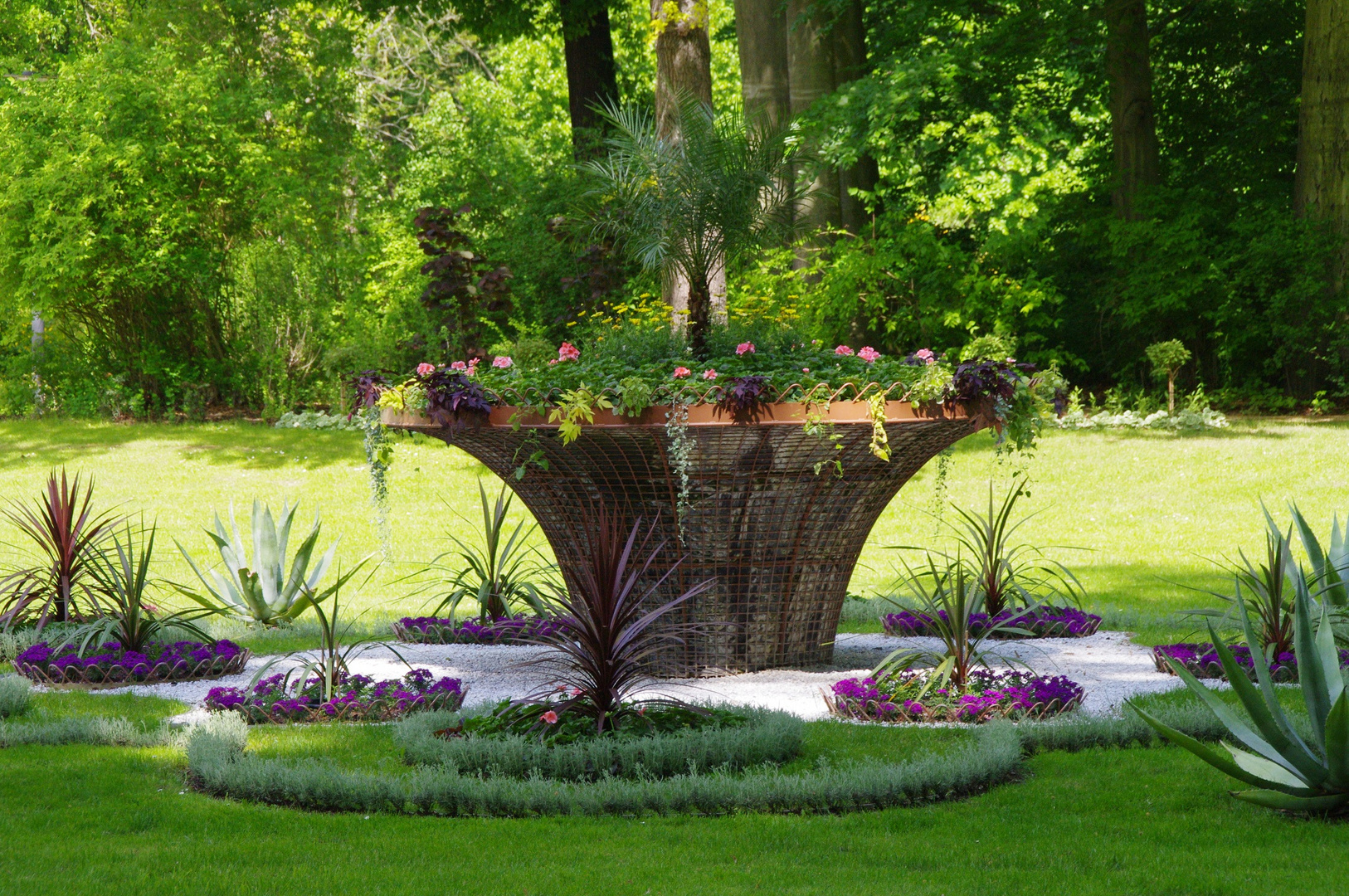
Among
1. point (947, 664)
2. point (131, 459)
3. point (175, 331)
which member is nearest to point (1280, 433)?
point (947, 664)

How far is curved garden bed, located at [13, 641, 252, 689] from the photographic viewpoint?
228 inches

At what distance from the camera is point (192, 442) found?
14852 mm

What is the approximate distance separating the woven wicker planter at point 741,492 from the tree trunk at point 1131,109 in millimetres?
11738

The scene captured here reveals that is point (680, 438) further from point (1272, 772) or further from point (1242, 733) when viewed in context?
point (1272, 772)

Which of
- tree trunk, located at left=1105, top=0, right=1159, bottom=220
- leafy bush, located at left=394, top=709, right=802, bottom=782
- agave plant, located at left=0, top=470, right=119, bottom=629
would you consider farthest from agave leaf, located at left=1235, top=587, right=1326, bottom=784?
tree trunk, located at left=1105, top=0, right=1159, bottom=220

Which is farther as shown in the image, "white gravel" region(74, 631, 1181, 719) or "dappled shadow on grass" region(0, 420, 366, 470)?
"dappled shadow on grass" region(0, 420, 366, 470)

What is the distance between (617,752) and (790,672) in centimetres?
172

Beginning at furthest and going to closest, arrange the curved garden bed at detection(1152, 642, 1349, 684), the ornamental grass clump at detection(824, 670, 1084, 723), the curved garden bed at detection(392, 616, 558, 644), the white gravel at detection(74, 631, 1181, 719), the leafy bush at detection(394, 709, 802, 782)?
the curved garden bed at detection(392, 616, 558, 644) < the curved garden bed at detection(1152, 642, 1349, 684) < the white gravel at detection(74, 631, 1181, 719) < the ornamental grass clump at detection(824, 670, 1084, 723) < the leafy bush at detection(394, 709, 802, 782)

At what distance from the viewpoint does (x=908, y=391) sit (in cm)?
510

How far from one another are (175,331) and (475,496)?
23.4 feet

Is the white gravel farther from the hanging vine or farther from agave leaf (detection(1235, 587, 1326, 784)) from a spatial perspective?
agave leaf (detection(1235, 587, 1326, 784))

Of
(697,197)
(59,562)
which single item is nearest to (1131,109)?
(697,197)

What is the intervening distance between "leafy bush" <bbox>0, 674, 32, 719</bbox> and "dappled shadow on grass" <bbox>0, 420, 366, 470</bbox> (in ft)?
28.3

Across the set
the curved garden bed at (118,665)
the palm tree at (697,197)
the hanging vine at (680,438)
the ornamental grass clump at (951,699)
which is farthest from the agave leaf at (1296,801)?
the curved garden bed at (118,665)
